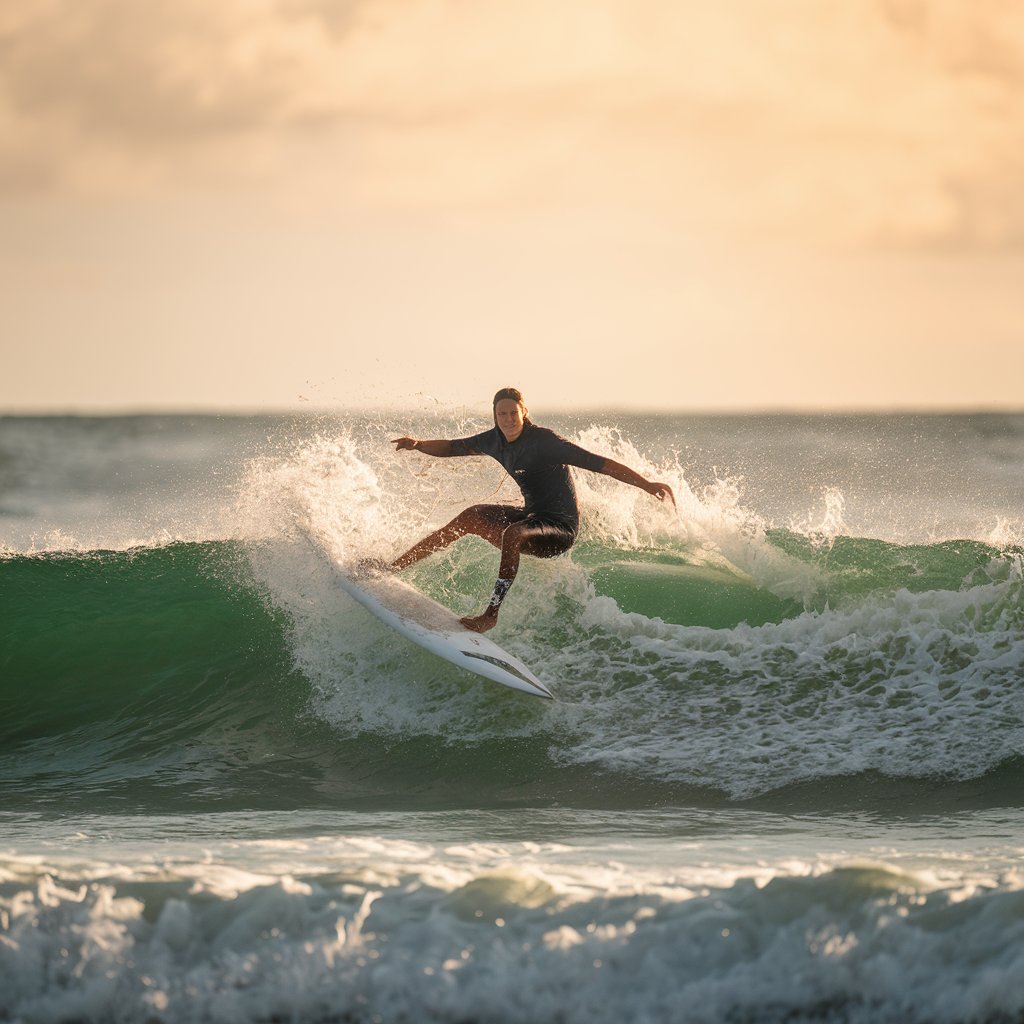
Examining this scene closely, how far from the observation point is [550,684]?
8297 millimetres

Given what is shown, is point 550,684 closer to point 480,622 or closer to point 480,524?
point 480,622

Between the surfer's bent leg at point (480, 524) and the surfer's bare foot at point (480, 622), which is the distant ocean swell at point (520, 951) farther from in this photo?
the surfer's bent leg at point (480, 524)

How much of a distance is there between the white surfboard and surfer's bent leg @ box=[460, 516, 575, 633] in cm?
13

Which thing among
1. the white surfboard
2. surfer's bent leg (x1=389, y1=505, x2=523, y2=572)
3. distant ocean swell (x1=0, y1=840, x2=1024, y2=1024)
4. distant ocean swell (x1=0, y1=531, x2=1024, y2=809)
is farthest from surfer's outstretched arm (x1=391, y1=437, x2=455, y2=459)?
distant ocean swell (x1=0, y1=840, x2=1024, y2=1024)

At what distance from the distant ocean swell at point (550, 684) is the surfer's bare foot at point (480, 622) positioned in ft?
1.21

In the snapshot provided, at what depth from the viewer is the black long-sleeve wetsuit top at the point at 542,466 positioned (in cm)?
819

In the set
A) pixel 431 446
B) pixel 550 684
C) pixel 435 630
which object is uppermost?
pixel 431 446

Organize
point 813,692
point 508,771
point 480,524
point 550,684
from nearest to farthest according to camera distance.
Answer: point 508,771 < point 813,692 < point 550,684 < point 480,524

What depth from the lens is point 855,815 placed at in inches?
259

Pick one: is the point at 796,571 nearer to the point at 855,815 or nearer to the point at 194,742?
the point at 855,815

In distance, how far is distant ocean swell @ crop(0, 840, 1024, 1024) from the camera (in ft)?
14.9

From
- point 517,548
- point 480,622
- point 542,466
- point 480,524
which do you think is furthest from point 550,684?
point 542,466

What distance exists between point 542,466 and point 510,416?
1.29ft

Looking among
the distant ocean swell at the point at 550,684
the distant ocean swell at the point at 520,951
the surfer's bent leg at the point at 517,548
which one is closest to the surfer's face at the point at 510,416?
the surfer's bent leg at the point at 517,548
